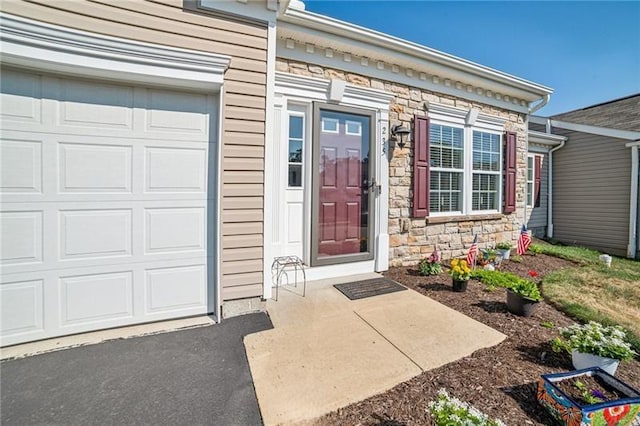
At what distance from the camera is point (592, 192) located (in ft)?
23.8

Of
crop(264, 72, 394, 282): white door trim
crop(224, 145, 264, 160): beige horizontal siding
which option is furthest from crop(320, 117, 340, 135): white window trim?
crop(224, 145, 264, 160): beige horizontal siding

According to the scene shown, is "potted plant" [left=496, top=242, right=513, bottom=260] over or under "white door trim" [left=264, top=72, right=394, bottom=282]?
under

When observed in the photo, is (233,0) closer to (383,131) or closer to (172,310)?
(383,131)

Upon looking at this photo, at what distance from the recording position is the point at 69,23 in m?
2.07

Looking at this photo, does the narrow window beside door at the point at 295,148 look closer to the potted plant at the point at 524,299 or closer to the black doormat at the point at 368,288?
the black doormat at the point at 368,288

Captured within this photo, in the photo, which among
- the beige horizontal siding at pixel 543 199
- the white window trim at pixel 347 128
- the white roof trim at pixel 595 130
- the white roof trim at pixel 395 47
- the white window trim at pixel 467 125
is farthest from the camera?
the beige horizontal siding at pixel 543 199

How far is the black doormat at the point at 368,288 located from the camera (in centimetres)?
325

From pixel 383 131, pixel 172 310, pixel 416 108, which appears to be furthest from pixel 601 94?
pixel 172 310

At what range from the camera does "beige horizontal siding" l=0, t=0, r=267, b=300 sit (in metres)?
2.36

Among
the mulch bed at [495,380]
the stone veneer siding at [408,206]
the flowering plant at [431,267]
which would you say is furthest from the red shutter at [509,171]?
the mulch bed at [495,380]

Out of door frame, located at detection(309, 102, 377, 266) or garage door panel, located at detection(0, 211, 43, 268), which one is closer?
garage door panel, located at detection(0, 211, 43, 268)

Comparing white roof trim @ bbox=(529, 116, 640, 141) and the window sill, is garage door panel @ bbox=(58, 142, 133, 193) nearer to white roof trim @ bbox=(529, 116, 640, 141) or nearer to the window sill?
the window sill

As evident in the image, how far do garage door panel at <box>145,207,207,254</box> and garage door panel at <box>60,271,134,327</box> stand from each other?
14.1 inches

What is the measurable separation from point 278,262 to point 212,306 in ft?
3.12
